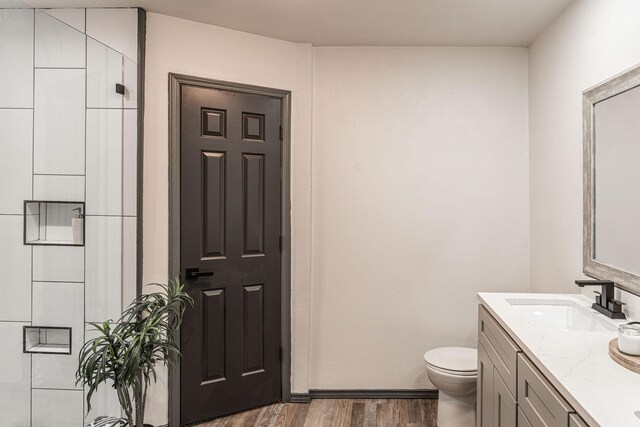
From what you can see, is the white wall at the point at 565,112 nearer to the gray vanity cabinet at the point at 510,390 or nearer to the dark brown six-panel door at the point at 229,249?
the gray vanity cabinet at the point at 510,390

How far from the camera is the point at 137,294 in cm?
262

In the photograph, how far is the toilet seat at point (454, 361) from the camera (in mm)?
2576

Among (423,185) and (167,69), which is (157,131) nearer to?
(167,69)

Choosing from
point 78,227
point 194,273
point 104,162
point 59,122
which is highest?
point 59,122

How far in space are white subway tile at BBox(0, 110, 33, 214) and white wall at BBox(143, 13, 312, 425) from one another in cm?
66

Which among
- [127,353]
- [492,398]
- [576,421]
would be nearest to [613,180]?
[492,398]

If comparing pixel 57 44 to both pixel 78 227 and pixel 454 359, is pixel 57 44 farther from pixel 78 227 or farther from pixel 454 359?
pixel 454 359

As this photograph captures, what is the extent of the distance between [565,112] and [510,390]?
1.60 m

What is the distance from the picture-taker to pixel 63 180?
7.54 feet

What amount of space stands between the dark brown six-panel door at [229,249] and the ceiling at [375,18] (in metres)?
0.44

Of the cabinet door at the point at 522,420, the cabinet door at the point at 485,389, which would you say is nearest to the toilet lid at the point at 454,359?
the cabinet door at the point at 485,389

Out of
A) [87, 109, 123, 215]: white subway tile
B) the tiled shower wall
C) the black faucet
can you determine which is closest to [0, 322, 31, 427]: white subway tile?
the tiled shower wall

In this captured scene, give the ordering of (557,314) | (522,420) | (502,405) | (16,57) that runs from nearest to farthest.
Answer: (522,420)
(502,405)
(16,57)
(557,314)

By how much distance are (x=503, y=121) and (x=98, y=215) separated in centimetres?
266
